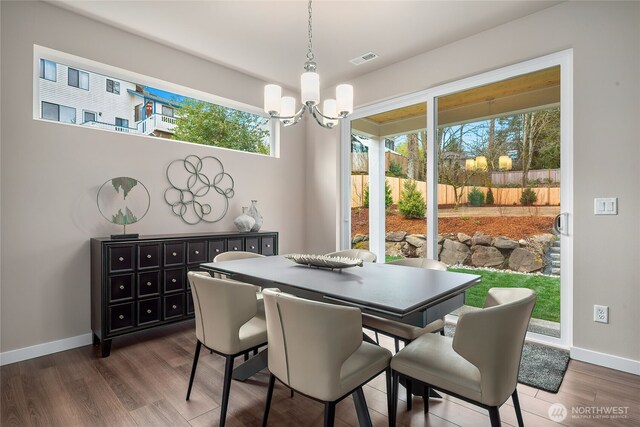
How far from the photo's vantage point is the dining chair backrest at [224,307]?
67.7 inches

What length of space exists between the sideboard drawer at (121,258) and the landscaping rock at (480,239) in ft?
10.5

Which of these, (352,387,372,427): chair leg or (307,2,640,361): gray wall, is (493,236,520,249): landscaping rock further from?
(352,387,372,427): chair leg

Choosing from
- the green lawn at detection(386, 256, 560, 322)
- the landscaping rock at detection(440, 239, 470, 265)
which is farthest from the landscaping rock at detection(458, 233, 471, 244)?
the green lawn at detection(386, 256, 560, 322)

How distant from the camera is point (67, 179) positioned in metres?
2.76

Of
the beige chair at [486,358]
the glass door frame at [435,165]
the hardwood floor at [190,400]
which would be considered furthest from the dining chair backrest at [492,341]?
the glass door frame at [435,165]

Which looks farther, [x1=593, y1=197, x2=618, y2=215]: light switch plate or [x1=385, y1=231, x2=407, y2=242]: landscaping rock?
[x1=385, y1=231, x2=407, y2=242]: landscaping rock

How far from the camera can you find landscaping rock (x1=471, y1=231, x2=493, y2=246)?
3.25m

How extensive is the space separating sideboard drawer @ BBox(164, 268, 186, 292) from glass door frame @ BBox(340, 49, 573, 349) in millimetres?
2103

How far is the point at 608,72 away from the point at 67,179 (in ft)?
14.4

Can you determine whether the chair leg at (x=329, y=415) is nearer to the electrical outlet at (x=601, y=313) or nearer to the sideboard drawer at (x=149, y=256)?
the sideboard drawer at (x=149, y=256)

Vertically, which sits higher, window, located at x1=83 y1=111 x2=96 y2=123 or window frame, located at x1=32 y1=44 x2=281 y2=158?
window frame, located at x1=32 y1=44 x2=281 y2=158

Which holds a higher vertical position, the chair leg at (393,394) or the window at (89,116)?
the window at (89,116)

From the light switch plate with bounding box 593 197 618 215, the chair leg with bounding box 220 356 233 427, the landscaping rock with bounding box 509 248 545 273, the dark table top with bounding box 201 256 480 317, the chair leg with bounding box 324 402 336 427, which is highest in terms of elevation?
the light switch plate with bounding box 593 197 618 215

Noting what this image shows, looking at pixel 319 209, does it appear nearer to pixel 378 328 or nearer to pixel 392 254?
pixel 392 254
